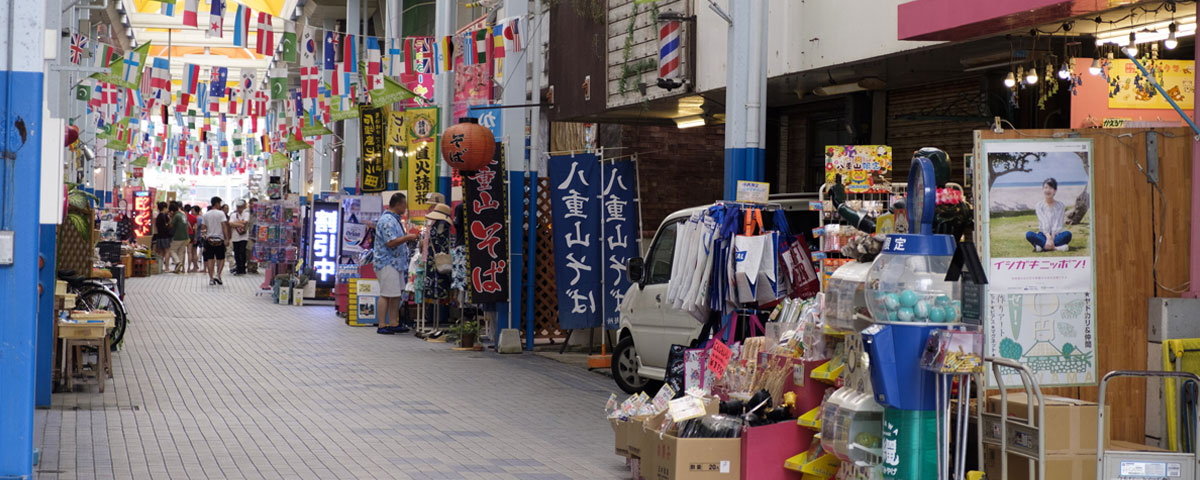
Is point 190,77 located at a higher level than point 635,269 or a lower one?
higher

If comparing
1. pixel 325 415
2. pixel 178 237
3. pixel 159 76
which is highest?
pixel 159 76

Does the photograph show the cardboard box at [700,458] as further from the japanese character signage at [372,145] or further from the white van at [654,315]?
the japanese character signage at [372,145]

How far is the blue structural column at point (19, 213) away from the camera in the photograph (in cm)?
571

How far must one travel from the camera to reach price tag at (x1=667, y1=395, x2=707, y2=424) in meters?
6.96

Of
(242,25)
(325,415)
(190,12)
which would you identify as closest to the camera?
(325,415)

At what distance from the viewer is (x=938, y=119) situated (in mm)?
11961

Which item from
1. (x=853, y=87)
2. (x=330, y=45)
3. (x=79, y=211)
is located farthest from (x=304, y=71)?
(x=853, y=87)

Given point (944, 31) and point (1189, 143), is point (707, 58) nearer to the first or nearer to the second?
point (944, 31)

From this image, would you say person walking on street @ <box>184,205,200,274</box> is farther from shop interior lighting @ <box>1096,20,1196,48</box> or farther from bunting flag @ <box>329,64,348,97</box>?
shop interior lighting @ <box>1096,20,1196,48</box>

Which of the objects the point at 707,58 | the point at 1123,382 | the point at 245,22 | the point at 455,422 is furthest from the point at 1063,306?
the point at 245,22

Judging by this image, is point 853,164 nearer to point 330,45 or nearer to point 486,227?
point 486,227

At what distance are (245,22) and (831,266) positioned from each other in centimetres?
898

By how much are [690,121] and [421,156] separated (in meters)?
5.26

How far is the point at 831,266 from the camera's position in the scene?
25.5ft
